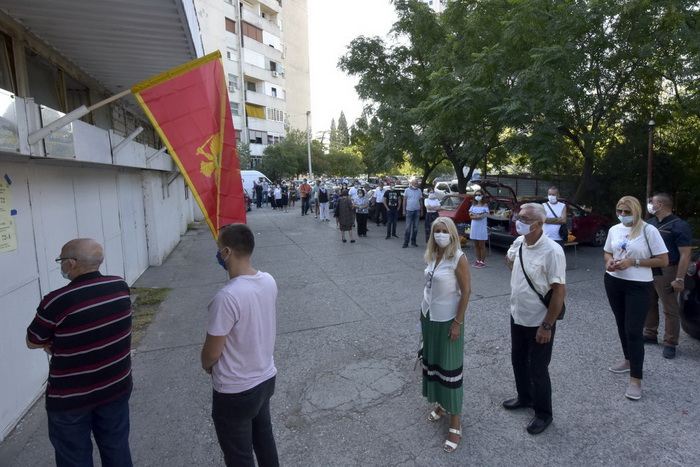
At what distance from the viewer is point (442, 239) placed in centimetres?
327

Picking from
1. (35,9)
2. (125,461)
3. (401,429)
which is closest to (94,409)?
(125,461)

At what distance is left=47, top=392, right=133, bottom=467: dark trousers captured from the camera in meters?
2.37

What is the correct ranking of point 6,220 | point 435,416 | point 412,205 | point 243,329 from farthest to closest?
point 412,205 < point 6,220 < point 435,416 < point 243,329

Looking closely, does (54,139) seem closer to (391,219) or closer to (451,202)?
(391,219)

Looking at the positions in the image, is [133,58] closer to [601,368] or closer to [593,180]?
[601,368]

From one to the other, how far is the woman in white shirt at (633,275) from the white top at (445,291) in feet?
5.66

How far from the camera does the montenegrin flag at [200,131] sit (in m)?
3.14

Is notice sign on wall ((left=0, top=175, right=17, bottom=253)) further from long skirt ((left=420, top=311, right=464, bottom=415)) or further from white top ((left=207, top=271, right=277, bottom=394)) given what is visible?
long skirt ((left=420, top=311, right=464, bottom=415))

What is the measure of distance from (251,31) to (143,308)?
45.6m

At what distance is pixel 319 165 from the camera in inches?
1909

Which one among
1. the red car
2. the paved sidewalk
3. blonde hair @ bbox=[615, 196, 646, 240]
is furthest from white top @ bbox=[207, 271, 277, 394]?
the red car

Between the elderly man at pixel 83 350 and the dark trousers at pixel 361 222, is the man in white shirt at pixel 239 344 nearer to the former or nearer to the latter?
the elderly man at pixel 83 350

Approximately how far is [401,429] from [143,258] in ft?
25.6

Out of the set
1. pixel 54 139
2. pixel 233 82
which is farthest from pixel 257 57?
pixel 54 139
